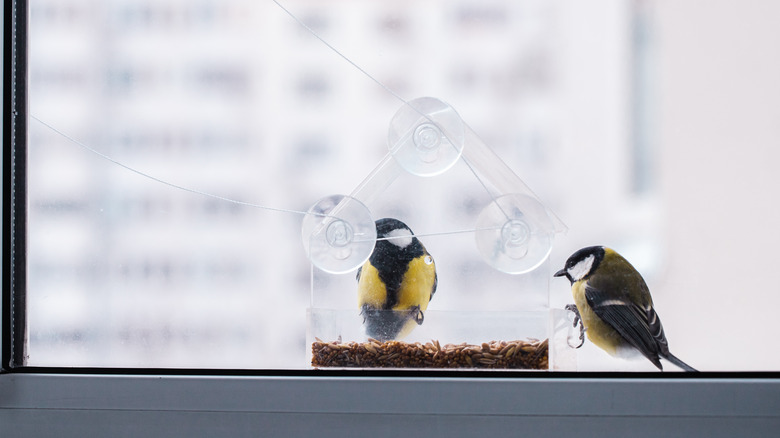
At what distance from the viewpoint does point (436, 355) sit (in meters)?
0.72

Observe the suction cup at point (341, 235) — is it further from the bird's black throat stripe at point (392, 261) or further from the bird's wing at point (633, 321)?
the bird's wing at point (633, 321)

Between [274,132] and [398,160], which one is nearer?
[398,160]

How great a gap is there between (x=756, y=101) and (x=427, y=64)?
1.42ft

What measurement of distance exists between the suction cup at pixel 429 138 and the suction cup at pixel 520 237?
90 mm

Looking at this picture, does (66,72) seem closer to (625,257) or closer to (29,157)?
(29,157)

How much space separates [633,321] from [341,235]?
0.36m

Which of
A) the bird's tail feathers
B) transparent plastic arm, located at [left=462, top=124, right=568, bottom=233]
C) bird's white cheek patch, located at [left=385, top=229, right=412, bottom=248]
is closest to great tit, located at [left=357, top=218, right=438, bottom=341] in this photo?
bird's white cheek patch, located at [left=385, top=229, right=412, bottom=248]

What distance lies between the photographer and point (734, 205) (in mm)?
808

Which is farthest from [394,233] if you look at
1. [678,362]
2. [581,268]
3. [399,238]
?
[678,362]

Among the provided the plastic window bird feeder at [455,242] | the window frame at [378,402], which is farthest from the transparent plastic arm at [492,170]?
the window frame at [378,402]

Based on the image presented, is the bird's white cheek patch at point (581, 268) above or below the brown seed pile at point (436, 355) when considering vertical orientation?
above

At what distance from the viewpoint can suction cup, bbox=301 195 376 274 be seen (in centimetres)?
73

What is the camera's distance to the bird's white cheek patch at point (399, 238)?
2.55 ft

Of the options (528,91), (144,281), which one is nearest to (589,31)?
(528,91)
